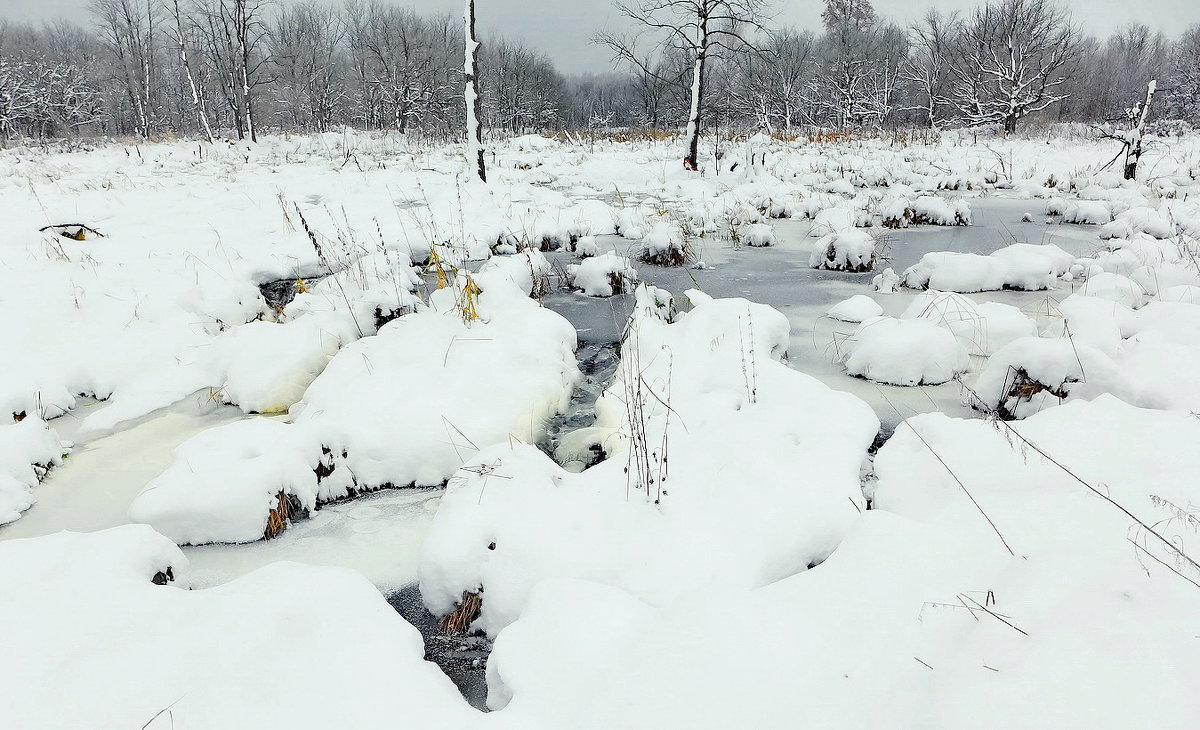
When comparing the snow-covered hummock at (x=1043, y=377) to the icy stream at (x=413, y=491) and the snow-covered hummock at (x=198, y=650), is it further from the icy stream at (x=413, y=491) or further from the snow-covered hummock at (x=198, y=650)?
the snow-covered hummock at (x=198, y=650)

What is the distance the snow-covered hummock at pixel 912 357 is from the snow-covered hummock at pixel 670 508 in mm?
823

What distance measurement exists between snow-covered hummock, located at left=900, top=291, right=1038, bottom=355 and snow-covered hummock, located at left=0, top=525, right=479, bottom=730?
3.91 metres

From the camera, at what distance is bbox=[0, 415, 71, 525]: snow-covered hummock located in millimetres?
2643

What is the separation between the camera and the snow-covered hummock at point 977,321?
3883mm

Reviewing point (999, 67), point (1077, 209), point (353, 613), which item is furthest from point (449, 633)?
point (999, 67)

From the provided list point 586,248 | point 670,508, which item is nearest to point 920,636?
point 670,508

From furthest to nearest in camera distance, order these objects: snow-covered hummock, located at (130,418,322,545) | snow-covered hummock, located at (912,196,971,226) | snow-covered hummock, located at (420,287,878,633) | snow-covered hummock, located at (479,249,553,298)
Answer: snow-covered hummock, located at (912,196,971,226), snow-covered hummock, located at (479,249,553,298), snow-covered hummock, located at (130,418,322,545), snow-covered hummock, located at (420,287,878,633)

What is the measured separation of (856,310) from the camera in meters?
4.65

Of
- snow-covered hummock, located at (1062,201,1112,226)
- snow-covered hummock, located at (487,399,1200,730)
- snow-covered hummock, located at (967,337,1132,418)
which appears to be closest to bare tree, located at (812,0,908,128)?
snow-covered hummock, located at (1062,201,1112,226)

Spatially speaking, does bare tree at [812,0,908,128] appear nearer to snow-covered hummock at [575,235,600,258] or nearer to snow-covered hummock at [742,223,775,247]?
snow-covered hummock at [742,223,775,247]

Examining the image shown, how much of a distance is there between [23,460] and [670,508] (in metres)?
3.18

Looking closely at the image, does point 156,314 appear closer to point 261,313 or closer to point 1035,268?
point 261,313

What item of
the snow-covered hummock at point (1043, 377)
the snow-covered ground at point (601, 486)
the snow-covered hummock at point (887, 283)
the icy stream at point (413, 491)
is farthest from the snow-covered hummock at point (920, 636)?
the snow-covered hummock at point (887, 283)

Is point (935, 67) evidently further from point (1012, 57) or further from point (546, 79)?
point (546, 79)
